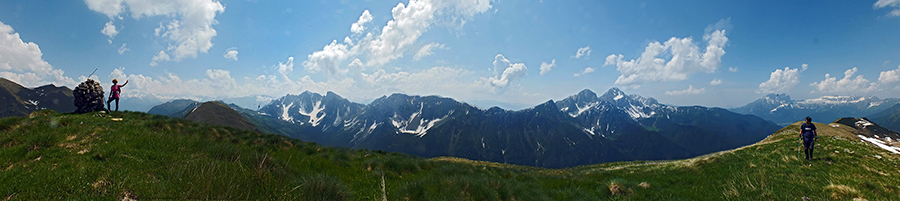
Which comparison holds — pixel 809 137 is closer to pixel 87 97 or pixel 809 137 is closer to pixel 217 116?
pixel 87 97

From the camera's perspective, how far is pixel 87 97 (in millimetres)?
19938

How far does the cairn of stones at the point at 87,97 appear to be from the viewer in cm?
1977

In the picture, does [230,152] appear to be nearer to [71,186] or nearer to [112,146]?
[112,146]

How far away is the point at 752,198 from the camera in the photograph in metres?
8.45

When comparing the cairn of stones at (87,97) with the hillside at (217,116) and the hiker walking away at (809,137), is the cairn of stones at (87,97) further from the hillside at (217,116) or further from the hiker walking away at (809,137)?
the hillside at (217,116)

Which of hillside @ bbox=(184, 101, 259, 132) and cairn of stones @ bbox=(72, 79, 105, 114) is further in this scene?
hillside @ bbox=(184, 101, 259, 132)

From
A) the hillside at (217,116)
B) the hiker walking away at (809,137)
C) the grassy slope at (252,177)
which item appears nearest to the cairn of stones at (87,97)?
the grassy slope at (252,177)

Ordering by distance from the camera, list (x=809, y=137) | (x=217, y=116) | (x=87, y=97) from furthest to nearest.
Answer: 1. (x=217, y=116)
2. (x=87, y=97)
3. (x=809, y=137)

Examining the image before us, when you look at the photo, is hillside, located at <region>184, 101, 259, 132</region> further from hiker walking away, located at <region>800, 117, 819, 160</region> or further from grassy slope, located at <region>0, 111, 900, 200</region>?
hiker walking away, located at <region>800, 117, 819, 160</region>

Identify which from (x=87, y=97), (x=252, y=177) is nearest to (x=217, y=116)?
(x=87, y=97)

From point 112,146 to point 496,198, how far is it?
1059cm

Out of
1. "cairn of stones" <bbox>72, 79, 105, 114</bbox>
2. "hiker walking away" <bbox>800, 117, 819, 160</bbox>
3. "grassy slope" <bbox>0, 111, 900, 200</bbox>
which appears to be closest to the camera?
"grassy slope" <bbox>0, 111, 900, 200</bbox>

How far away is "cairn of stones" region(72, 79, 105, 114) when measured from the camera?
64.8 ft

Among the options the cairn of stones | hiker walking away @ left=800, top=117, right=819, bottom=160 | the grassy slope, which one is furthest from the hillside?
hiker walking away @ left=800, top=117, right=819, bottom=160
